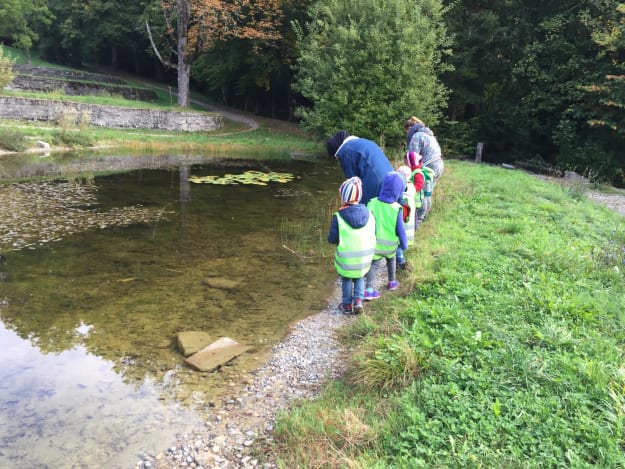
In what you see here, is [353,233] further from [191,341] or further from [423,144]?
[423,144]

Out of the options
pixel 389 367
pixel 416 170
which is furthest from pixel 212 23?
pixel 389 367

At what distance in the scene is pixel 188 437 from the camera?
3.93 metres

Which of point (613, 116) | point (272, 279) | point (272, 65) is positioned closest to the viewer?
point (272, 279)

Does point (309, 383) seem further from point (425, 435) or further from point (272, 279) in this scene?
point (272, 279)

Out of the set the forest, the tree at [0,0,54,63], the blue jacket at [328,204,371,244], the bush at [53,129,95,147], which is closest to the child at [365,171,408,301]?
the blue jacket at [328,204,371,244]

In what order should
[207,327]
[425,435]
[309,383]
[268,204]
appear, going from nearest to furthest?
1. [425,435]
2. [309,383]
3. [207,327]
4. [268,204]

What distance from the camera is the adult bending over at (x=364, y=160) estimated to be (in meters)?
6.61

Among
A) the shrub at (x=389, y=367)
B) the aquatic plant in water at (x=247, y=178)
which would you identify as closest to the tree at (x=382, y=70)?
the aquatic plant in water at (x=247, y=178)

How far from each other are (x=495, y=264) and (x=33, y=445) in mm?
5812

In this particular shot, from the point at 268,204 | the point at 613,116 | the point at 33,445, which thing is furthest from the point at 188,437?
the point at 613,116

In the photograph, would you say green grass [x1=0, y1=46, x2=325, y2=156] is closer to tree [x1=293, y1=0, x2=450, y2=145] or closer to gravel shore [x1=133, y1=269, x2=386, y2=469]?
tree [x1=293, y1=0, x2=450, y2=145]

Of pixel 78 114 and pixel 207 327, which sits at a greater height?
pixel 78 114

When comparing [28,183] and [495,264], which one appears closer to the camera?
[495,264]

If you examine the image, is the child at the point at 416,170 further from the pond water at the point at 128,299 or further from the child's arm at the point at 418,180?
the pond water at the point at 128,299
